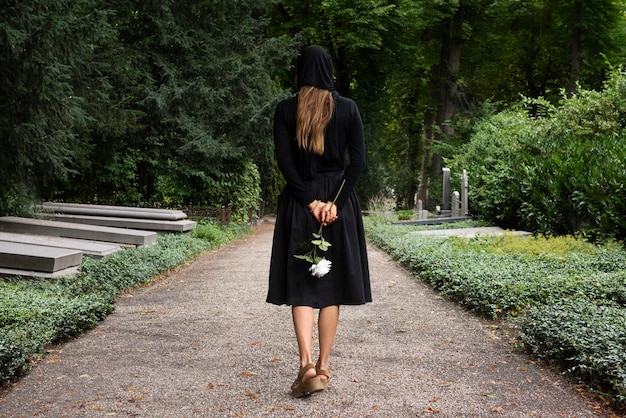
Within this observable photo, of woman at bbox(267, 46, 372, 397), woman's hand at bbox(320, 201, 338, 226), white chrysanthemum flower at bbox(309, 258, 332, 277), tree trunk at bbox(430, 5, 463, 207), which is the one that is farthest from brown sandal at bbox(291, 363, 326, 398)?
tree trunk at bbox(430, 5, 463, 207)

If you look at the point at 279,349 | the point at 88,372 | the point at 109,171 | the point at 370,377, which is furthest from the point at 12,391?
the point at 109,171

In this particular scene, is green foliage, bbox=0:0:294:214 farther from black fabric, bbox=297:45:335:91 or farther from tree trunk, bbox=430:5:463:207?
tree trunk, bbox=430:5:463:207

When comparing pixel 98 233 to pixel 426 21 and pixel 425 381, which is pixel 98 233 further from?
pixel 426 21

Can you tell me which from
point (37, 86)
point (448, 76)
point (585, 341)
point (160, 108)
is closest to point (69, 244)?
point (37, 86)

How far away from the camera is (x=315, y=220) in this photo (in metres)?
4.43

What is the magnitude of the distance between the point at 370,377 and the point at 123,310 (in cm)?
361

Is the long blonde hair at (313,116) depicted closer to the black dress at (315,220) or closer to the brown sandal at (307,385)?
the black dress at (315,220)

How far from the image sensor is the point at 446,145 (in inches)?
1064

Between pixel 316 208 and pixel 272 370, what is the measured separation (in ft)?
4.47

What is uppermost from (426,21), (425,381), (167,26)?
(426,21)

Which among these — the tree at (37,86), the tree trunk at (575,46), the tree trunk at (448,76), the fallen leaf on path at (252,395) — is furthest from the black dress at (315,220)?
the tree trunk at (575,46)

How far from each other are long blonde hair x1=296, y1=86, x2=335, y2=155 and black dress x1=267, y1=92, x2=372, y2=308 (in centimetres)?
6

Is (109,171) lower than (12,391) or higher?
higher

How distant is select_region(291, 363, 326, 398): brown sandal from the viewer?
426 cm
